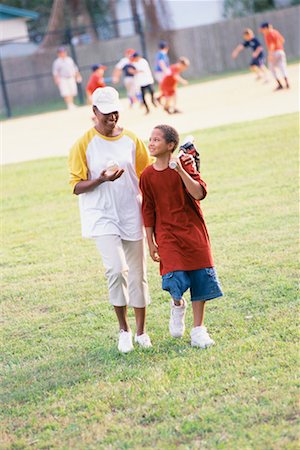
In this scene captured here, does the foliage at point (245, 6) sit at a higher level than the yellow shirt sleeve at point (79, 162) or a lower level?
lower

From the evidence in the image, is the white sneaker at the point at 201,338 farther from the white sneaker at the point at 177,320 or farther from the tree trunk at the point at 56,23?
the tree trunk at the point at 56,23

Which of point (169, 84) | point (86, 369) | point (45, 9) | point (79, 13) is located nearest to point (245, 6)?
point (79, 13)

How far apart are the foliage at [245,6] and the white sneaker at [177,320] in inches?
1845

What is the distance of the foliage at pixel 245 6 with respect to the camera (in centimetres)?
5225

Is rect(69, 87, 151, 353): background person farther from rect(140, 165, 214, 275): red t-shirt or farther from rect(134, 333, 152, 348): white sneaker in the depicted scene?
rect(140, 165, 214, 275): red t-shirt

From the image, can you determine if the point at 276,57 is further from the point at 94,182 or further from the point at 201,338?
the point at 201,338

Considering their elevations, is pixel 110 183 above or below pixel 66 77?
above

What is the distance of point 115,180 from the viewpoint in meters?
6.79

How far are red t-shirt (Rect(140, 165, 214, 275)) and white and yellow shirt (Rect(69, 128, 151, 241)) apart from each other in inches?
8.1

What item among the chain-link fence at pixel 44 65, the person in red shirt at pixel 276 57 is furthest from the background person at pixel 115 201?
the chain-link fence at pixel 44 65

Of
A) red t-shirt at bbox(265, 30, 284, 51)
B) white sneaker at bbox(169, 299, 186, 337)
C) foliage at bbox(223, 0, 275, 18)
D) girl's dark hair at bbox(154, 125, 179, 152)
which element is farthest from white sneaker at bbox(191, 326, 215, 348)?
foliage at bbox(223, 0, 275, 18)

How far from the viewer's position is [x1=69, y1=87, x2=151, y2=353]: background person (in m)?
6.73

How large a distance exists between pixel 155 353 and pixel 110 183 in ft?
4.08

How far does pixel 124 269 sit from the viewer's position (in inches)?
267
